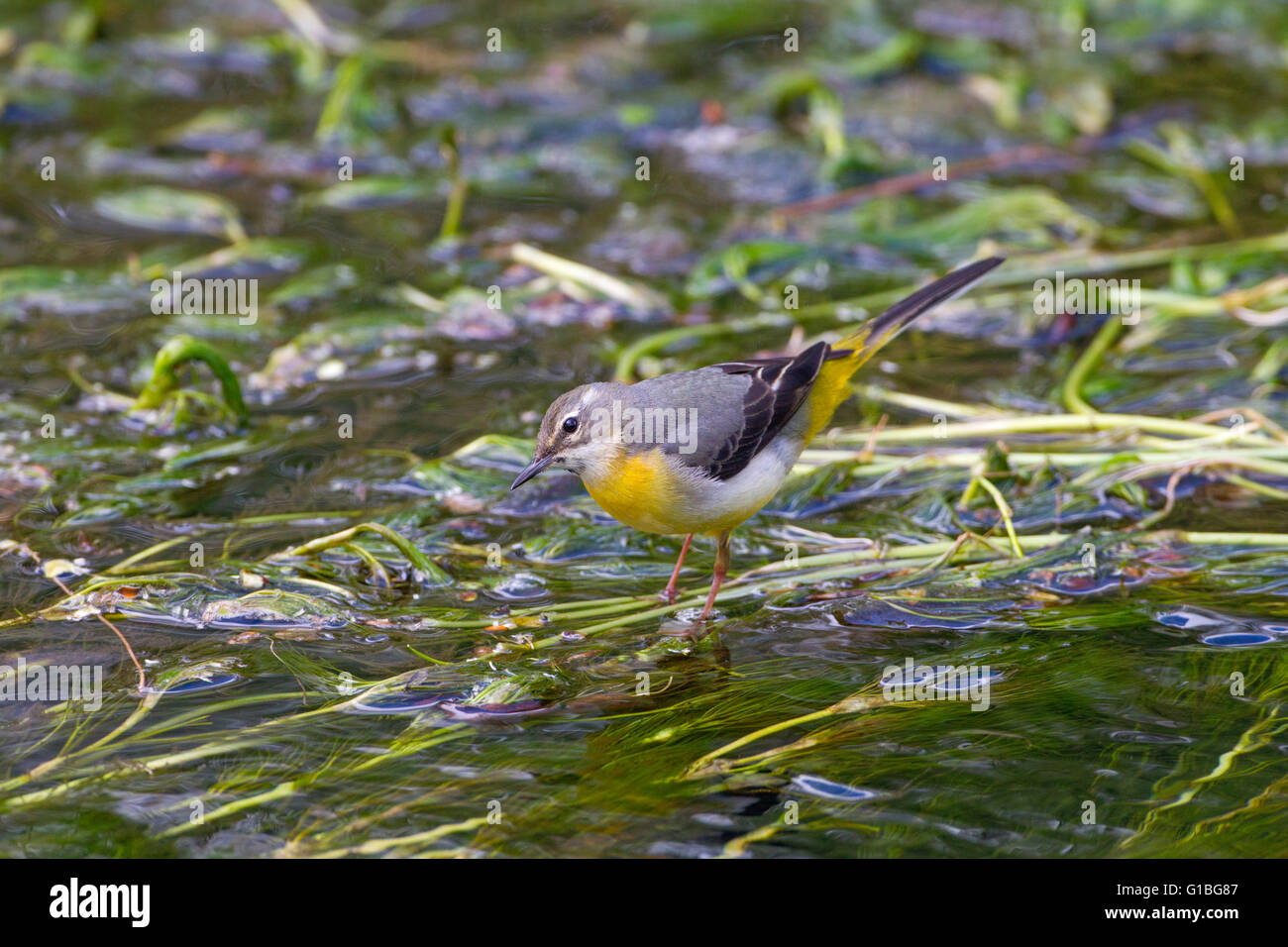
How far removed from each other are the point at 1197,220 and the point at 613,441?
18.6ft

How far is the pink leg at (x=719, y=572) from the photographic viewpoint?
539cm

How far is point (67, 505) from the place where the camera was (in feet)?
19.8

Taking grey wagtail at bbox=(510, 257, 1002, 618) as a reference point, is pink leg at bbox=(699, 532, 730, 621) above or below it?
below

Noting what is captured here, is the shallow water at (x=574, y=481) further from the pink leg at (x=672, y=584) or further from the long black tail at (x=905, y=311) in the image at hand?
the long black tail at (x=905, y=311)

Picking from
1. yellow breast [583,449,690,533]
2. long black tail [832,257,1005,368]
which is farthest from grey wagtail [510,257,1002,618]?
long black tail [832,257,1005,368]

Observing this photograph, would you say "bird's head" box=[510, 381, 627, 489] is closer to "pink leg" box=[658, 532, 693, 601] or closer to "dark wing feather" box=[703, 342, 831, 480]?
"dark wing feather" box=[703, 342, 831, 480]

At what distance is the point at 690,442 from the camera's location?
528cm

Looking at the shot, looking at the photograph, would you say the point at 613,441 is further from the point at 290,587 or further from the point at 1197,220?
the point at 1197,220

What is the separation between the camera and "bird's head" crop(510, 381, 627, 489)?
5.18 m

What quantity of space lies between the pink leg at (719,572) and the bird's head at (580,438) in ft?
2.12

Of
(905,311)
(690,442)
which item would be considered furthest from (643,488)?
(905,311)

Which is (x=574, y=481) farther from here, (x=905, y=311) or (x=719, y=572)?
(x=905, y=311)

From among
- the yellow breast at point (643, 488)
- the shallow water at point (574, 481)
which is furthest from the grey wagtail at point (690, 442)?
the shallow water at point (574, 481)

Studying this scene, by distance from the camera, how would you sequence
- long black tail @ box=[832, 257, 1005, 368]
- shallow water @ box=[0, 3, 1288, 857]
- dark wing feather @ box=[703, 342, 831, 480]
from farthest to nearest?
long black tail @ box=[832, 257, 1005, 368] → dark wing feather @ box=[703, 342, 831, 480] → shallow water @ box=[0, 3, 1288, 857]
